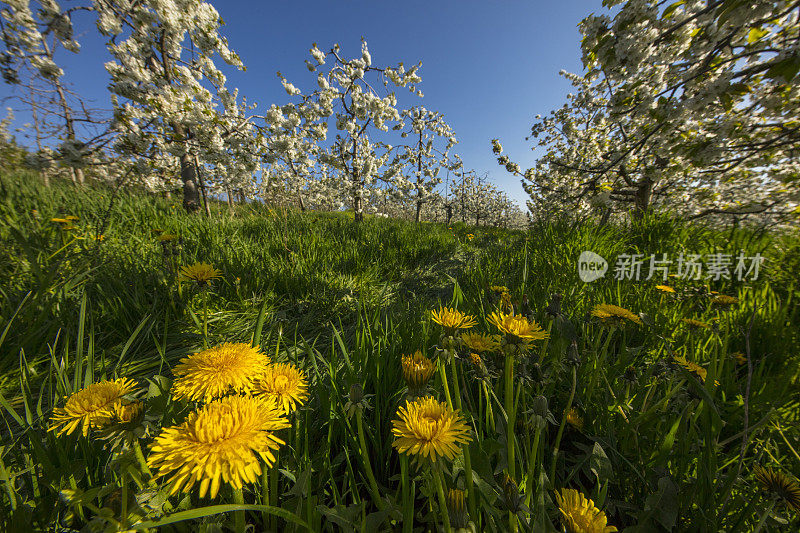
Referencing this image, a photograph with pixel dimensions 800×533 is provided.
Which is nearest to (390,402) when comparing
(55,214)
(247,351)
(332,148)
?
(247,351)

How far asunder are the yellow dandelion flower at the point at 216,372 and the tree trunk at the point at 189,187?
4.18m

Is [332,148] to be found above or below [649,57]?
above

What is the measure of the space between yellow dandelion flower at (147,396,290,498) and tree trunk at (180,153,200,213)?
4369mm

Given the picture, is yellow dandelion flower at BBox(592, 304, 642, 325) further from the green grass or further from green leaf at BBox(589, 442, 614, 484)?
green leaf at BBox(589, 442, 614, 484)

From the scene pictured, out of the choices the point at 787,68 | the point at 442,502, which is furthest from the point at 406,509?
the point at 787,68

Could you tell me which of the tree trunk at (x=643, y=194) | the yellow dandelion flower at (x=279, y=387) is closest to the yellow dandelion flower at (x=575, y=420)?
the yellow dandelion flower at (x=279, y=387)

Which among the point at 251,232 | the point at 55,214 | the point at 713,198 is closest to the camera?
the point at 55,214

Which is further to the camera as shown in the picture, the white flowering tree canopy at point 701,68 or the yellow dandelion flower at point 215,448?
the white flowering tree canopy at point 701,68

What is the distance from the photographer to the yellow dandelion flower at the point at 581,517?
1.67 ft

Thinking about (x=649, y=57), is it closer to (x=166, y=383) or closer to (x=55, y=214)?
(x=166, y=383)

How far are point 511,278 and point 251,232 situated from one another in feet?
10.4

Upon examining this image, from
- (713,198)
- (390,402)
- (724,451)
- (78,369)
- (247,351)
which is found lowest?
(724,451)

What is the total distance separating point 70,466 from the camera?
24.6 inches

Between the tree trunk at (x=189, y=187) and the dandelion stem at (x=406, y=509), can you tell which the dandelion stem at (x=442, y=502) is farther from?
the tree trunk at (x=189, y=187)
